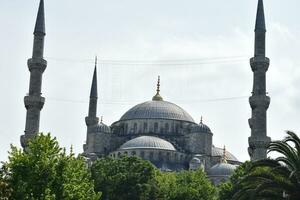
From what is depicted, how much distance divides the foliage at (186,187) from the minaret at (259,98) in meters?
5.13

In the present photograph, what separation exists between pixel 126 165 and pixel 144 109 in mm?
40569

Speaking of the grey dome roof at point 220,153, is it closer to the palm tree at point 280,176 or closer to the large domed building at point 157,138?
the large domed building at point 157,138

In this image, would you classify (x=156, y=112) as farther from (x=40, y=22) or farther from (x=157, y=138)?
(x=40, y=22)

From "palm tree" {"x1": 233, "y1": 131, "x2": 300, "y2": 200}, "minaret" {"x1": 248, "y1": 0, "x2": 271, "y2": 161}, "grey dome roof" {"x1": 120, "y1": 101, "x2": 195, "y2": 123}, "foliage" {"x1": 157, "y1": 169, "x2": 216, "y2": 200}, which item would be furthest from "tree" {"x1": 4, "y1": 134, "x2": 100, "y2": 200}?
"grey dome roof" {"x1": 120, "y1": 101, "x2": 195, "y2": 123}

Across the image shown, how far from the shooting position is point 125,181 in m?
64.9

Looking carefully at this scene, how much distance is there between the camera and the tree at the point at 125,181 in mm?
64438

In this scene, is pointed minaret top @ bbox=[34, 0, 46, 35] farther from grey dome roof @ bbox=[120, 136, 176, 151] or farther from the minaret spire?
grey dome roof @ bbox=[120, 136, 176, 151]

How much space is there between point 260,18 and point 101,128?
36.2m

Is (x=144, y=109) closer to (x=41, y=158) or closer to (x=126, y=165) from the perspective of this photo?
(x=126, y=165)

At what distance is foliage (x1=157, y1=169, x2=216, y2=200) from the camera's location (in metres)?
65.4

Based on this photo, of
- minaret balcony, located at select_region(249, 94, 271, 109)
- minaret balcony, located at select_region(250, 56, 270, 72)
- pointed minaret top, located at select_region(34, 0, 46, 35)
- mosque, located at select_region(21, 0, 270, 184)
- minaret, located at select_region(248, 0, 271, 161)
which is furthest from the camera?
mosque, located at select_region(21, 0, 270, 184)

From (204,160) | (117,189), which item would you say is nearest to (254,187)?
(117,189)


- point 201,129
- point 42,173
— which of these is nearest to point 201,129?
point 201,129

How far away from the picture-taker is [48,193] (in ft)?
114
